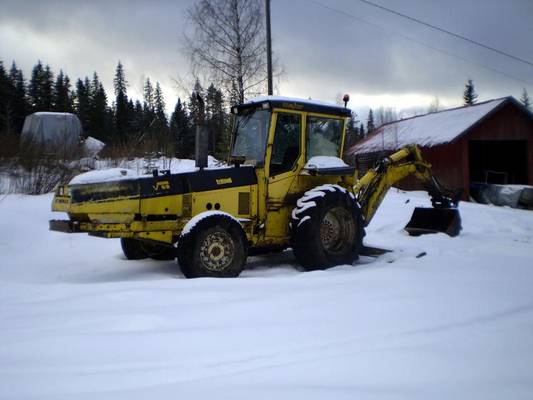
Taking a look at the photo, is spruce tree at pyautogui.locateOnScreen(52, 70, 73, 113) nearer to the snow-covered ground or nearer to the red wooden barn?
the red wooden barn

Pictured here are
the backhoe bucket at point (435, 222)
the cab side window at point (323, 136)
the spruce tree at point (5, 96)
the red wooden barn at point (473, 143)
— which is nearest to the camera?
the cab side window at point (323, 136)

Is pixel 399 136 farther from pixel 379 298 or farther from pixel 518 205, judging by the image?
pixel 379 298

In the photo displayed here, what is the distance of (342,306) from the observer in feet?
12.9

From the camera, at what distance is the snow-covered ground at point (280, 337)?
251 centimetres

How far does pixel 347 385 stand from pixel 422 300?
74.9 inches

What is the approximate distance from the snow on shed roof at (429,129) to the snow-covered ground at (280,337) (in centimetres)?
1428

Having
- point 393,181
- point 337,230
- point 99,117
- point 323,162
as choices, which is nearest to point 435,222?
point 393,181

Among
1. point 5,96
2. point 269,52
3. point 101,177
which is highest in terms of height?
point 5,96

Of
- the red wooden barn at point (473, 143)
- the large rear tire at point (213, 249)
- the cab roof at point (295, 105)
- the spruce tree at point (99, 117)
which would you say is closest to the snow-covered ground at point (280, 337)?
the large rear tire at point (213, 249)

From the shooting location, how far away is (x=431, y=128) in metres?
21.0

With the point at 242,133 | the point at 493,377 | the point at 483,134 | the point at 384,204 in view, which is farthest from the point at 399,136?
the point at 493,377

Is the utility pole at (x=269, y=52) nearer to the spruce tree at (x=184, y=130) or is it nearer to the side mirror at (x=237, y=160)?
the side mirror at (x=237, y=160)

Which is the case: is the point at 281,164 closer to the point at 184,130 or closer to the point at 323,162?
the point at 323,162

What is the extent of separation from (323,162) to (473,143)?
18550 millimetres
